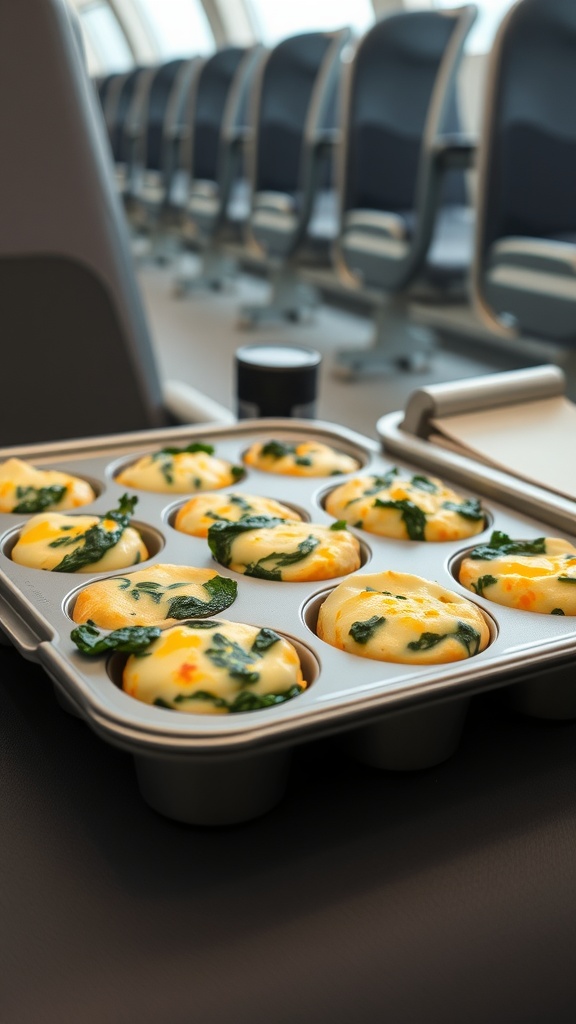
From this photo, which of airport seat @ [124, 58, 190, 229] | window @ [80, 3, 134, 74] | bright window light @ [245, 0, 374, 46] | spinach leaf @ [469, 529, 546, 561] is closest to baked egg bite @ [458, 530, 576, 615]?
spinach leaf @ [469, 529, 546, 561]

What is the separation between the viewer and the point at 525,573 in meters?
0.65

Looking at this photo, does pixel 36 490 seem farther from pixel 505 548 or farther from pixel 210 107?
pixel 210 107

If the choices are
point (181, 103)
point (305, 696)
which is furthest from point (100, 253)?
point (181, 103)

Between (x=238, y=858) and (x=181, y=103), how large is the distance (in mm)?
5698

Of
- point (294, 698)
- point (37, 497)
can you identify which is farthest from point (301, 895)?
point (37, 497)

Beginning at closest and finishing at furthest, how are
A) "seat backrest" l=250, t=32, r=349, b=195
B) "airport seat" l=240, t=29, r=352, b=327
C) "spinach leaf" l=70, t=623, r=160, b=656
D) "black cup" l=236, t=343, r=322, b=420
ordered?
"spinach leaf" l=70, t=623, r=160, b=656
"black cup" l=236, t=343, r=322, b=420
"airport seat" l=240, t=29, r=352, b=327
"seat backrest" l=250, t=32, r=349, b=195

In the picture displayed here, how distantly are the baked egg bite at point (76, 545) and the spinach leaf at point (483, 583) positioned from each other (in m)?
0.25

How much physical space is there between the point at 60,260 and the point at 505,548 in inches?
29.6

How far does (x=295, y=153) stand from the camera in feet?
13.5

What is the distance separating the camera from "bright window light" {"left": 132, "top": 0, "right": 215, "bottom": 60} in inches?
363

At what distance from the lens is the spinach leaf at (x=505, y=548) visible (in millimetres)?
688

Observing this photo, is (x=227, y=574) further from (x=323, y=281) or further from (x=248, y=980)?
(x=323, y=281)

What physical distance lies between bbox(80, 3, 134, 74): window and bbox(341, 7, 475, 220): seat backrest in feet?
27.8

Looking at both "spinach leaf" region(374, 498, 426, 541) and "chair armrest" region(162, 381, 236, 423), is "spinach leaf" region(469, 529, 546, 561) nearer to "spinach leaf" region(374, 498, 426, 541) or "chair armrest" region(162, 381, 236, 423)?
"spinach leaf" region(374, 498, 426, 541)
